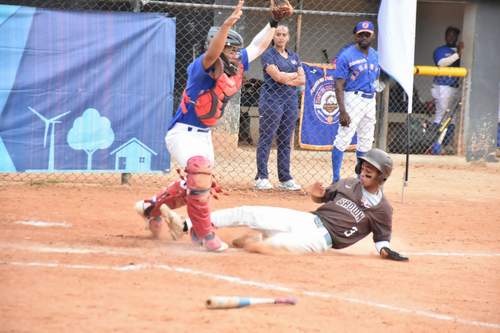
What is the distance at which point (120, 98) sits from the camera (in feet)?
34.5

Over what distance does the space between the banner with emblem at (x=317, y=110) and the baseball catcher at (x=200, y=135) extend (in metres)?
5.41

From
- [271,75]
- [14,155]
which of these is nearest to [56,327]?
[14,155]

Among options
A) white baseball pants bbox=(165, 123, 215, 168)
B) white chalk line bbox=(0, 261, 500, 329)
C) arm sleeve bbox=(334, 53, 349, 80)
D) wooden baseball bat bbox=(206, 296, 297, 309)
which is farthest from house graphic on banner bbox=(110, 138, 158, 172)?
wooden baseball bat bbox=(206, 296, 297, 309)

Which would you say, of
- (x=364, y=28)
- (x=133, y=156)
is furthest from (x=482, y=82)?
(x=133, y=156)

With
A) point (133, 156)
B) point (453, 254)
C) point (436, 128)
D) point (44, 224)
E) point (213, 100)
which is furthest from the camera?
point (436, 128)

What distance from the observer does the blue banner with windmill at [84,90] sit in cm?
1012

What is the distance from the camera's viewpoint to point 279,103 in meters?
11.2

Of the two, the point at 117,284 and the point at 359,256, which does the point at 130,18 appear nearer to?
the point at 359,256

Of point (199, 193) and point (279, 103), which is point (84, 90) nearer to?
point (279, 103)

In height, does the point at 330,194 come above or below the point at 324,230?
above

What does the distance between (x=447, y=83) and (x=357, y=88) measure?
17.0 ft

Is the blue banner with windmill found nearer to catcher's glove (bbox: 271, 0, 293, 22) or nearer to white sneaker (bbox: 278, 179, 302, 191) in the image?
white sneaker (bbox: 278, 179, 302, 191)

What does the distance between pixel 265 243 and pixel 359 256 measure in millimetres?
869

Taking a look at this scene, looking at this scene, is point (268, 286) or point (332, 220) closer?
point (268, 286)
